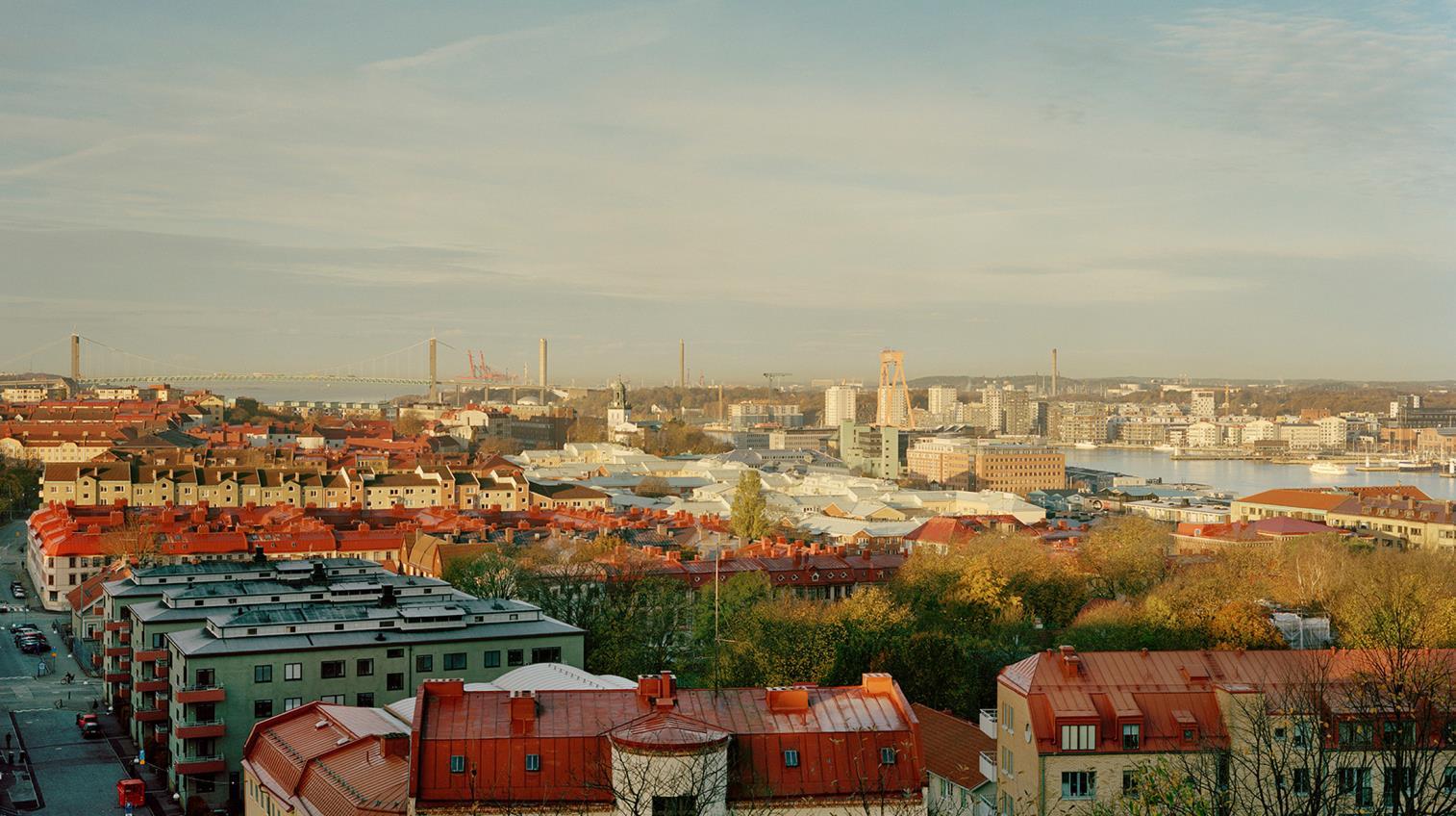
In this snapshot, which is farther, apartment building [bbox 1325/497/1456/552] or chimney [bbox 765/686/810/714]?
apartment building [bbox 1325/497/1456/552]

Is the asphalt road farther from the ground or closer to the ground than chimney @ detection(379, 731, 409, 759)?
closer to the ground

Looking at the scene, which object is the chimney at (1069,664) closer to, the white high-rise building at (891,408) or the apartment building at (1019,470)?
the apartment building at (1019,470)

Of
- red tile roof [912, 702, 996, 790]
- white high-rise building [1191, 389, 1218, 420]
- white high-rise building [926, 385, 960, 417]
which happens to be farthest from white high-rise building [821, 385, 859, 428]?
red tile roof [912, 702, 996, 790]

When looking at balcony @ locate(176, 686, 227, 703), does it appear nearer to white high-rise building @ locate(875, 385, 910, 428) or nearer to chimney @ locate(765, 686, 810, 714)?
chimney @ locate(765, 686, 810, 714)

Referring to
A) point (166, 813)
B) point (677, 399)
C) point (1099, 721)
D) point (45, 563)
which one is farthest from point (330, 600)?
point (677, 399)

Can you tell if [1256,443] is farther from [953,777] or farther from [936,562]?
[953,777]

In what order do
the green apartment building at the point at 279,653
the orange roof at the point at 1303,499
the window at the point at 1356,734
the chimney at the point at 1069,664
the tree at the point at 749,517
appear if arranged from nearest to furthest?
1. the window at the point at 1356,734
2. the chimney at the point at 1069,664
3. the green apartment building at the point at 279,653
4. the tree at the point at 749,517
5. the orange roof at the point at 1303,499

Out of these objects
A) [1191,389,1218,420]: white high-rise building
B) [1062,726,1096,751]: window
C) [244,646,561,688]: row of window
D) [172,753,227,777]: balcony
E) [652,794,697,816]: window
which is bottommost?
[1191,389,1218,420]: white high-rise building

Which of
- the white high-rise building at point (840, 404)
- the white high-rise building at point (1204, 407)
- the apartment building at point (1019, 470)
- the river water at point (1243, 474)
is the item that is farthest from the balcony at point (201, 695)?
the white high-rise building at point (1204, 407)
